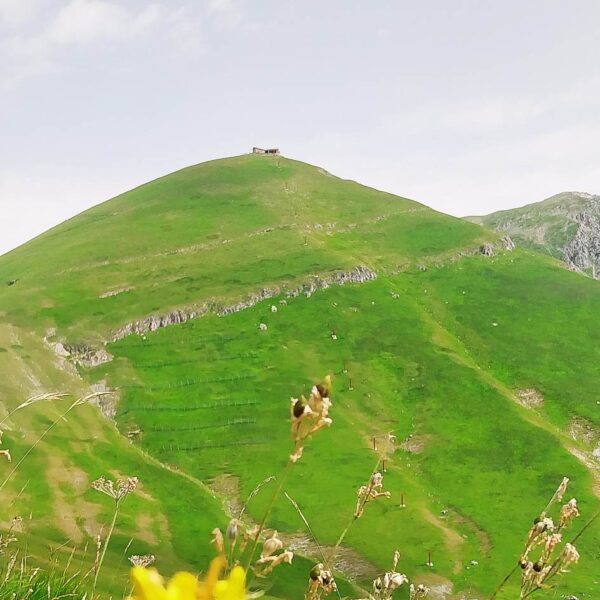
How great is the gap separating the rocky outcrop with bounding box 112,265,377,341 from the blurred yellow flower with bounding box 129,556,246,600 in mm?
80875

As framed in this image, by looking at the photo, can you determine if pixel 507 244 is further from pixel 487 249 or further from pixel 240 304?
pixel 240 304

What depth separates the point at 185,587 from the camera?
140 cm

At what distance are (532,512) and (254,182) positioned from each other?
3823 inches

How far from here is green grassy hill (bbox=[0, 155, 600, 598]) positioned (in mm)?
48094

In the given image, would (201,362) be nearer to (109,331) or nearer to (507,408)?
(109,331)

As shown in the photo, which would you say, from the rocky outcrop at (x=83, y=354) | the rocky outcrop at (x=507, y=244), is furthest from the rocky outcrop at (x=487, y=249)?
the rocky outcrop at (x=83, y=354)

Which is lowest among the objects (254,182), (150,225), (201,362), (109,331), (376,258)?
(201,362)

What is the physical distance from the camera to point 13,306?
270 feet

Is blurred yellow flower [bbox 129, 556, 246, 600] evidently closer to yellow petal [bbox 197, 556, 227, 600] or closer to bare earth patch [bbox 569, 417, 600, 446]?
yellow petal [bbox 197, 556, 227, 600]

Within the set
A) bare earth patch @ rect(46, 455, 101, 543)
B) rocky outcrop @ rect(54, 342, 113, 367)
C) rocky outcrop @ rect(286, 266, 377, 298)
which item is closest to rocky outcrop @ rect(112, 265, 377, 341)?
rocky outcrop @ rect(286, 266, 377, 298)

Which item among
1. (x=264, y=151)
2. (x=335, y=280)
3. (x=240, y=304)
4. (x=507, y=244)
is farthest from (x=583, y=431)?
(x=264, y=151)

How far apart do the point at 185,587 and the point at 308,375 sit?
71.6 metres

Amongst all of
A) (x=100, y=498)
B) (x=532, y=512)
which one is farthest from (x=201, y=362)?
(x=532, y=512)

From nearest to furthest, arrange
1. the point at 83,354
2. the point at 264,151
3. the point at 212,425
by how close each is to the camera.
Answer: the point at 212,425
the point at 83,354
the point at 264,151
